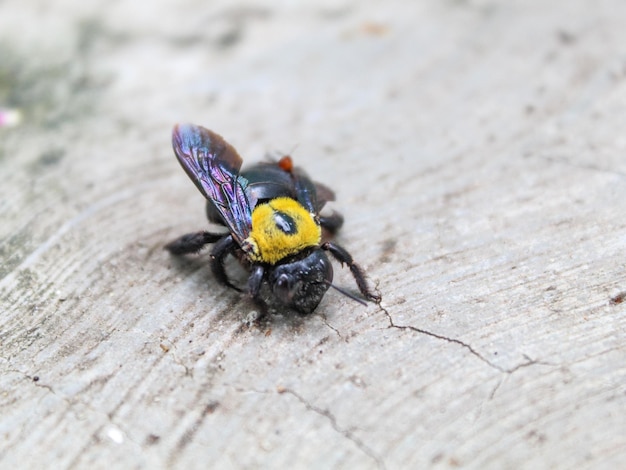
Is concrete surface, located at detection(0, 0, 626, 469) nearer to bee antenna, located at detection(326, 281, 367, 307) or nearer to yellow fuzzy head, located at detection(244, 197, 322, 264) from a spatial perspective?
bee antenna, located at detection(326, 281, 367, 307)

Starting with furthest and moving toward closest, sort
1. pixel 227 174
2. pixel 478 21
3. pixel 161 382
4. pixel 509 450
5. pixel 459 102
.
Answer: pixel 478 21, pixel 459 102, pixel 227 174, pixel 161 382, pixel 509 450

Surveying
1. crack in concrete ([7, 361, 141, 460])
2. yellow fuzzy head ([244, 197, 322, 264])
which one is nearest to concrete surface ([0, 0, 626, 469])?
crack in concrete ([7, 361, 141, 460])

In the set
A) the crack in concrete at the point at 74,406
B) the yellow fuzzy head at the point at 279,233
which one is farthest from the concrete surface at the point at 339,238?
the yellow fuzzy head at the point at 279,233

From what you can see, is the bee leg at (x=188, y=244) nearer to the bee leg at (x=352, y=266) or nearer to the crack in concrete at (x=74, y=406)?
the bee leg at (x=352, y=266)

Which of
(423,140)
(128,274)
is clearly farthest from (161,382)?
(423,140)

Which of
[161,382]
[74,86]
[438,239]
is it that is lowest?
[438,239]

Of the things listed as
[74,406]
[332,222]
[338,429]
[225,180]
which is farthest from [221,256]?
[338,429]

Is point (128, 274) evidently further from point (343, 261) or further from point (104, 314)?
point (343, 261)
